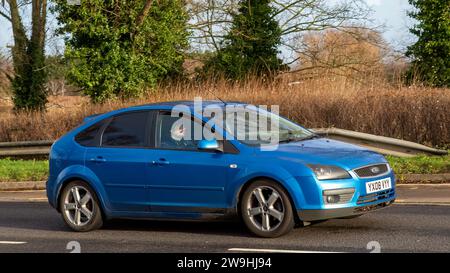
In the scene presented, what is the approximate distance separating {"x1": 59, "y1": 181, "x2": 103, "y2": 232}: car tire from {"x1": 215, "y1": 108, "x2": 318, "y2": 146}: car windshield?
6.72ft

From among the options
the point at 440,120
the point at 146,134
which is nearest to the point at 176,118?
the point at 146,134

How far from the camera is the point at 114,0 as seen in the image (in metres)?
27.7

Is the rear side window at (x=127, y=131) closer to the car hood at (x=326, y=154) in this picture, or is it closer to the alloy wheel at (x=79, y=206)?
the alloy wheel at (x=79, y=206)

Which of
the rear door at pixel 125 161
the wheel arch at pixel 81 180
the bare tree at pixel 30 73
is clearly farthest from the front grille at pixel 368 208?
the bare tree at pixel 30 73

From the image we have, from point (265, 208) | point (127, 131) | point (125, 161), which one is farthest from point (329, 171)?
point (127, 131)

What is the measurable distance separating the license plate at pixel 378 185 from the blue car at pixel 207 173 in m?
0.01

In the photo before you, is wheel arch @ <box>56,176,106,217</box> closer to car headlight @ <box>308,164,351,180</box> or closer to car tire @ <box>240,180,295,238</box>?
car tire @ <box>240,180,295,238</box>

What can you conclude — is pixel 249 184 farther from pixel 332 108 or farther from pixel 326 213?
pixel 332 108

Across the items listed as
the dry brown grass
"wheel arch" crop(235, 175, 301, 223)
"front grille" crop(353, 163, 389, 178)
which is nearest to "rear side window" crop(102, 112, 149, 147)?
"wheel arch" crop(235, 175, 301, 223)

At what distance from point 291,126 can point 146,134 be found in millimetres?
1860

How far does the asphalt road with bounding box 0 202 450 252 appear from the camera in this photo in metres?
8.09

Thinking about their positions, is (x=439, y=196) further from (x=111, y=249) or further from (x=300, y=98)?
(x=300, y=98)

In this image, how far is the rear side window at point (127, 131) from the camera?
9.46 metres
